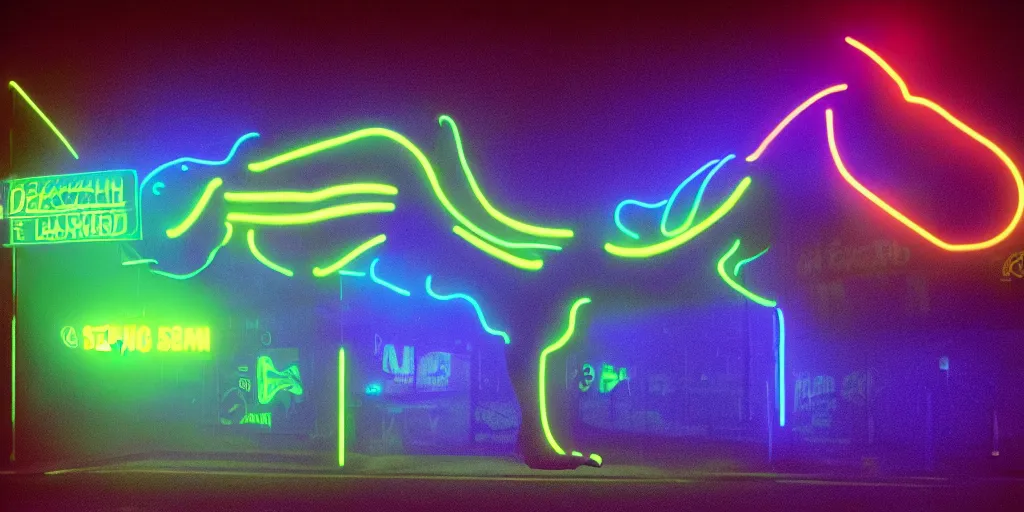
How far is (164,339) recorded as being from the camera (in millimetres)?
12578

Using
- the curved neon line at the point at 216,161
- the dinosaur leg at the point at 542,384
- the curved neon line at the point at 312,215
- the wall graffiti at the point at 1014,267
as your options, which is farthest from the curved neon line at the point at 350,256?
the wall graffiti at the point at 1014,267

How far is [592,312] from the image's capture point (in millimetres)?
10602

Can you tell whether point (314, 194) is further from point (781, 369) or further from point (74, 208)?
point (781, 369)

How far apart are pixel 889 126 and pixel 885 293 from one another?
116 inches

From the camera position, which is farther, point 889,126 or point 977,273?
point 977,273

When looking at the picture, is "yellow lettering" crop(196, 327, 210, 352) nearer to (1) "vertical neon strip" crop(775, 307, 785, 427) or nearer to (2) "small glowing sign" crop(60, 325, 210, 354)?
(2) "small glowing sign" crop(60, 325, 210, 354)

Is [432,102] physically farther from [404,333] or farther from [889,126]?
[889,126]

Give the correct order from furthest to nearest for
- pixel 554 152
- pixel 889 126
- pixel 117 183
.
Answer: pixel 554 152
pixel 117 183
pixel 889 126

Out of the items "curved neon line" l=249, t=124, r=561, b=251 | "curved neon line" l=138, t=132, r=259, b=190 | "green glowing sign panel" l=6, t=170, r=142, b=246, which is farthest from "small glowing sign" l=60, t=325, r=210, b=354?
"curved neon line" l=249, t=124, r=561, b=251

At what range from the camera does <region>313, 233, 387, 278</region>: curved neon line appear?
34.8 ft

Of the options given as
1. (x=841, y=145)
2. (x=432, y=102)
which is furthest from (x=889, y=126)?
(x=432, y=102)

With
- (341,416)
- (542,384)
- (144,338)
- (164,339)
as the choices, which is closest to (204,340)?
(164,339)

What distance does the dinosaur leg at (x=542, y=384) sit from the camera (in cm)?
1027

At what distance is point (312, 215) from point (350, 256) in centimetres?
72
